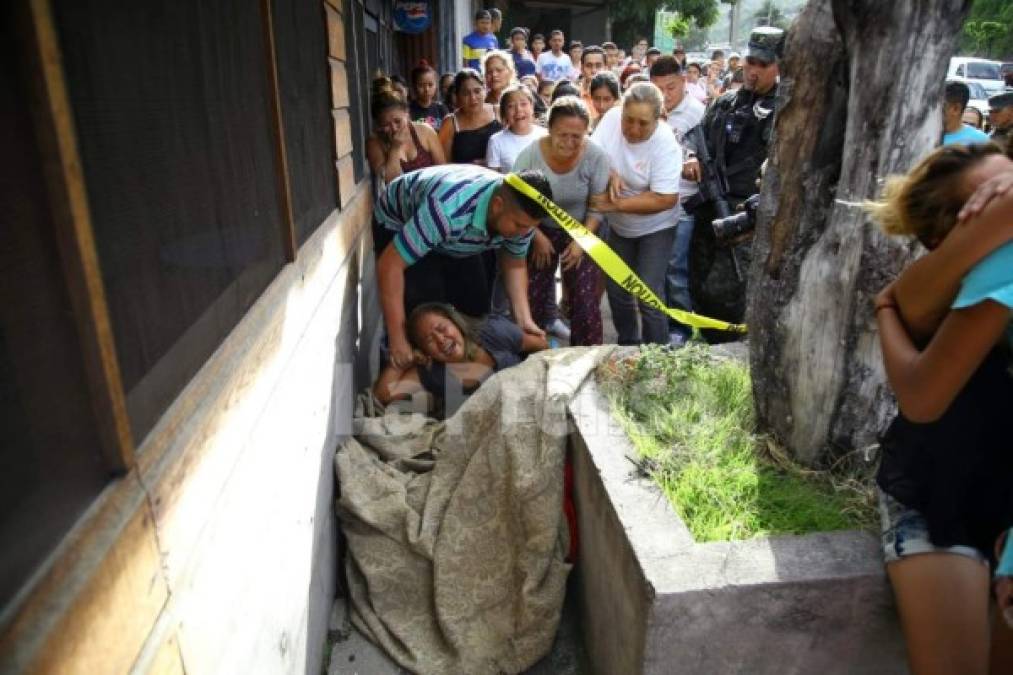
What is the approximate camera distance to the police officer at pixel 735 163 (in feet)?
13.5

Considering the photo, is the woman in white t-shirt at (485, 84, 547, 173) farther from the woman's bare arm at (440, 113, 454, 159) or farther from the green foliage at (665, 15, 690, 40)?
the green foliage at (665, 15, 690, 40)

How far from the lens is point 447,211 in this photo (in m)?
3.22

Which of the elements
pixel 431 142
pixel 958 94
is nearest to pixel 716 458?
pixel 431 142

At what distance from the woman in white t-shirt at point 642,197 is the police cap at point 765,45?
0.63 meters

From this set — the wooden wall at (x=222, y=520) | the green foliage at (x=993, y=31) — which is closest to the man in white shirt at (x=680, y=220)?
the wooden wall at (x=222, y=520)

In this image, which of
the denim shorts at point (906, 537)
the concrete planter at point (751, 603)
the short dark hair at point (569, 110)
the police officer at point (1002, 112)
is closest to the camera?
the denim shorts at point (906, 537)

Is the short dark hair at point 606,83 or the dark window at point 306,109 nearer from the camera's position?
the dark window at point 306,109

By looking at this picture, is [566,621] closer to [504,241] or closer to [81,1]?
[504,241]

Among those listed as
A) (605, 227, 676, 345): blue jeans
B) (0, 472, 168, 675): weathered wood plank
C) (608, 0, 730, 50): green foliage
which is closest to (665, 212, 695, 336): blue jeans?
(605, 227, 676, 345): blue jeans

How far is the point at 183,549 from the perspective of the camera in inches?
49.8

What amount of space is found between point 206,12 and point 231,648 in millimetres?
1376

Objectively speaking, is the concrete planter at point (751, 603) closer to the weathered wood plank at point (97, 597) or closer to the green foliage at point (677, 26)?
the weathered wood plank at point (97, 597)

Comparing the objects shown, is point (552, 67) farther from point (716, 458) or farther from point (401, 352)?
point (716, 458)

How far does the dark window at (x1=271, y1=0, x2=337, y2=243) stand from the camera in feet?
8.20
